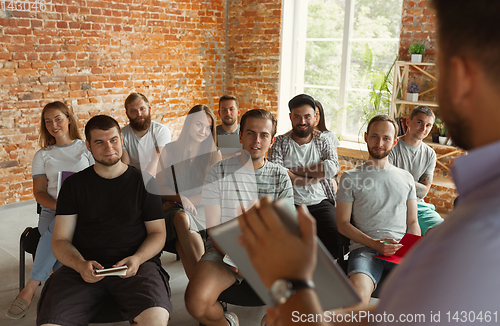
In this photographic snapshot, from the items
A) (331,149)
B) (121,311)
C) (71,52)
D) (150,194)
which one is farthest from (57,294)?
(71,52)

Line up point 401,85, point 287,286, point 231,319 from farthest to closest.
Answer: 1. point 401,85
2. point 231,319
3. point 287,286

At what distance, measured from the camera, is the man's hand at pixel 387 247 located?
89.2 inches

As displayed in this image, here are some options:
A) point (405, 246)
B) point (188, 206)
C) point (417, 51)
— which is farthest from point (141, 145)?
point (417, 51)

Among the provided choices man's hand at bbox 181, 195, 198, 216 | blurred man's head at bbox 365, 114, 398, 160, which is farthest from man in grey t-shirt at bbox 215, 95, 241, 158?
blurred man's head at bbox 365, 114, 398, 160

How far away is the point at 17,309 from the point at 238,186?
1642 millimetres

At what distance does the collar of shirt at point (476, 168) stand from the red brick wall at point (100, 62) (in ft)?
16.5

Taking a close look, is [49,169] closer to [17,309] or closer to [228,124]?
[17,309]

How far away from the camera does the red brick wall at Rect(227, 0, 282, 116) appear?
628 centimetres

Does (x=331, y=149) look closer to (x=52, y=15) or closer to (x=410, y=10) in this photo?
(x=410, y=10)

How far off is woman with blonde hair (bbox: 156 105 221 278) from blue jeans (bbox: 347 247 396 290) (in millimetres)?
997

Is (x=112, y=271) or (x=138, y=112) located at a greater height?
(x=138, y=112)

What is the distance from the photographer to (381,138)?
2592mm

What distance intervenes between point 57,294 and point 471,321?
1975mm

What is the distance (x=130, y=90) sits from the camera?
565 centimetres
